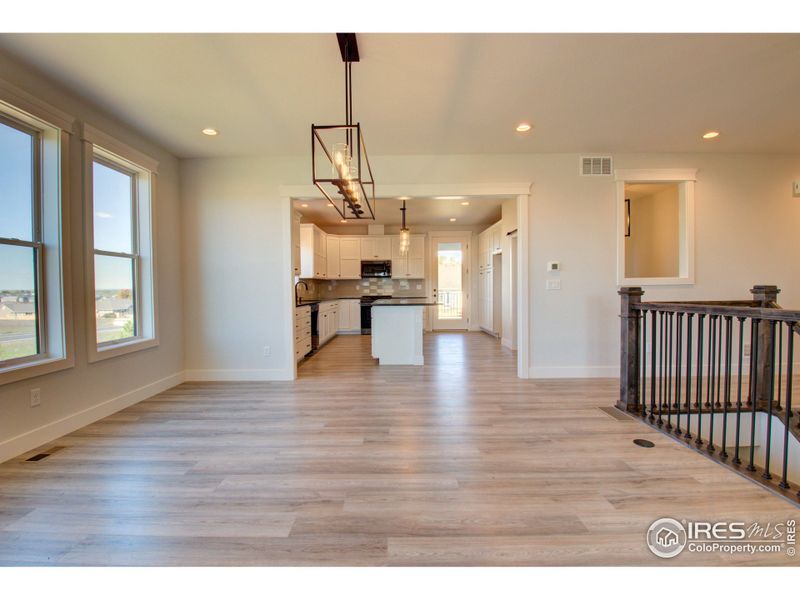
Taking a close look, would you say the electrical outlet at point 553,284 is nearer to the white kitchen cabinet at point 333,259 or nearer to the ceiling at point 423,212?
the ceiling at point 423,212

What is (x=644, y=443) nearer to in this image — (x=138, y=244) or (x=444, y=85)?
(x=444, y=85)

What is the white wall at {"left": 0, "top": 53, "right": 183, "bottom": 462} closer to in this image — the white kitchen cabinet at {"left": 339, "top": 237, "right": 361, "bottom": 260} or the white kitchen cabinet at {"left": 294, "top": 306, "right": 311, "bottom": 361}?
the white kitchen cabinet at {"left": 294, "top": 306, "right": 311, "bottom": 361}

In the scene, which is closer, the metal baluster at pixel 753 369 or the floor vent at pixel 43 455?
the metal baluster at pixel 753 369

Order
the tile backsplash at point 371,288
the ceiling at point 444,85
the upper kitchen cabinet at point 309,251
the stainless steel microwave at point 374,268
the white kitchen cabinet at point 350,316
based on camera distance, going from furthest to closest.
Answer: the tile backsplash at point 371,288 → the stainless steel microwave at point 374,268 → the white kitchen cabinet at point 350,316 → the upper kitchen cabinet at point 309,251 → the ceiling at point 444,85

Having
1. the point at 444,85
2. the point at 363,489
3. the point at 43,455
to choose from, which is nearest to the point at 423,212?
the point at 444,85

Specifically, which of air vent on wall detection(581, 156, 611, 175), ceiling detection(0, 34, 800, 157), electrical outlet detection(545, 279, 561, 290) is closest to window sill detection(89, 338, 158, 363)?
ceiling detection(0, 34, 800, 157)

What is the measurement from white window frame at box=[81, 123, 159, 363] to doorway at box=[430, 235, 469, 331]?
6.11m

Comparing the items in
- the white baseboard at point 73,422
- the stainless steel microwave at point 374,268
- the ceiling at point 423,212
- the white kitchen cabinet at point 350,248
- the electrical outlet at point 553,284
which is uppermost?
the ceiling at point 423,212

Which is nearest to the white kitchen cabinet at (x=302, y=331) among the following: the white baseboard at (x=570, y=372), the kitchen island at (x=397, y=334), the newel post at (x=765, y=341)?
the kitchen island at (x=397, y=334)

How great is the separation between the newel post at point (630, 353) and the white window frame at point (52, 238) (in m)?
4.69

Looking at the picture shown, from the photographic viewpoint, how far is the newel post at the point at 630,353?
10.0ft
